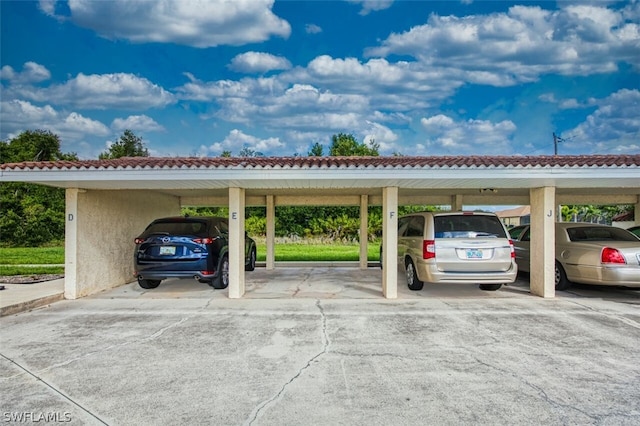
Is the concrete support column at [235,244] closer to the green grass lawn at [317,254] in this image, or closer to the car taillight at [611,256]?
the car taillight at [611,256]

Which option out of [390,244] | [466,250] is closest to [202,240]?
[390,244]

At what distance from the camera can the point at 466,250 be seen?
742cm

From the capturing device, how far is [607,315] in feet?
21.1

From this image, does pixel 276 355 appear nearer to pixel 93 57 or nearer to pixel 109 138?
pixel 93 57

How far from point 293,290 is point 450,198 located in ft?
21.4

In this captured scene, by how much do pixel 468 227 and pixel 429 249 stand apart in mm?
882

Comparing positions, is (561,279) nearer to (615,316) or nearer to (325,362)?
(615,316)

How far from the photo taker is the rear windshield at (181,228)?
838cm

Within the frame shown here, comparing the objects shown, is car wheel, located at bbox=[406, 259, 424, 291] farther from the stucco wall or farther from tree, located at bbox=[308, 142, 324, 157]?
tree, located at bbox=[308, 142, 324, 157]

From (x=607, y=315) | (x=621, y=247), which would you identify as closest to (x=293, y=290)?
(x=607, y=315)

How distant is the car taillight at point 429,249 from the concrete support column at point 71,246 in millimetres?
6961

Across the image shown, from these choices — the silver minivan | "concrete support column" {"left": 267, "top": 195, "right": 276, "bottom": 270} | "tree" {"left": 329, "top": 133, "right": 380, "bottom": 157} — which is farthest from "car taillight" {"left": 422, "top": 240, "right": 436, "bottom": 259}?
"tree" {"left": 329, "top": 133, "right": 380, "bottom": 157}

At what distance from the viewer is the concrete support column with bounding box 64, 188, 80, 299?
7.98 m

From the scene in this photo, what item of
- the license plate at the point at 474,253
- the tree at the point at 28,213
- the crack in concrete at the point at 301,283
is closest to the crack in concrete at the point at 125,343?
the crack in concrete at the point at 301,283
